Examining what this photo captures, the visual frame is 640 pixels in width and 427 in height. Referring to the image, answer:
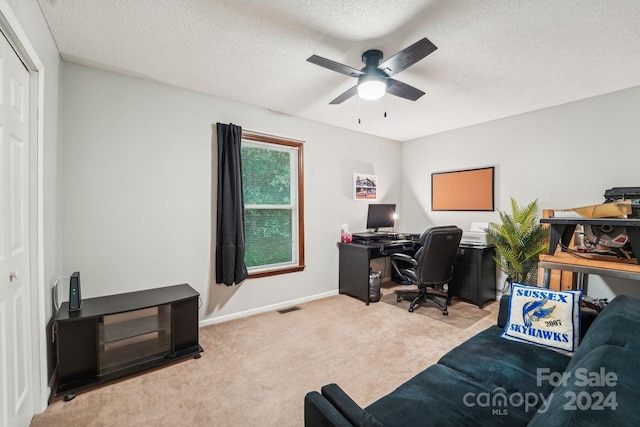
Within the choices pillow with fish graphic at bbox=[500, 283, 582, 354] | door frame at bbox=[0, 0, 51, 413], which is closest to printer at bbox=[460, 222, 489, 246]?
pillow with fish graphic at bbox=[500, 283, 582, 354]

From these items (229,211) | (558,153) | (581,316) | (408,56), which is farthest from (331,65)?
(558,153)

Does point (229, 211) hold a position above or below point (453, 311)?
above

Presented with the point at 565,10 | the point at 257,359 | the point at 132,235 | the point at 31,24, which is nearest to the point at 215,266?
the point at 132,235

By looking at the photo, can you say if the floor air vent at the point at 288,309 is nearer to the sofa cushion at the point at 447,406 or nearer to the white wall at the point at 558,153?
the sofa cushion at the point at 447,406

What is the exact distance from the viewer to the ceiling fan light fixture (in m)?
2.20

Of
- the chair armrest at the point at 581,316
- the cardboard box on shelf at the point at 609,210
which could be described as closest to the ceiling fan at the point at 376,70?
the cardboard box on shelf at the point at 609,210

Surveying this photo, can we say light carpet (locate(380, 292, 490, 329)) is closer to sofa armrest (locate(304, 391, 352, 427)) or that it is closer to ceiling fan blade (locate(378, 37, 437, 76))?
sofa armrest (locate(304, 391, 352, 427))

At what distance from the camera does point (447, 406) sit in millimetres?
1211

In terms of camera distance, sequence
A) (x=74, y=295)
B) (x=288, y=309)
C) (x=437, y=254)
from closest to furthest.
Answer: (x=74, y=295)
(x=437, y=254)
(x=288, y=309)

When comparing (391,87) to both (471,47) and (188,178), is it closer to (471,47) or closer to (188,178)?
(471,47)

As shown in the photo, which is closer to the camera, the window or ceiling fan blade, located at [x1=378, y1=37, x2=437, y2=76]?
ceiling fan blade, located at [x1=378, y1=37, x2=437, y2=76]

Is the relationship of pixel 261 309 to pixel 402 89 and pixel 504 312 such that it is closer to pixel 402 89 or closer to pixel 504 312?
pixel 504 312

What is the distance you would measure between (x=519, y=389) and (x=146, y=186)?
10.4 feet

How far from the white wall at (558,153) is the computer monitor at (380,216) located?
0.77 metres
